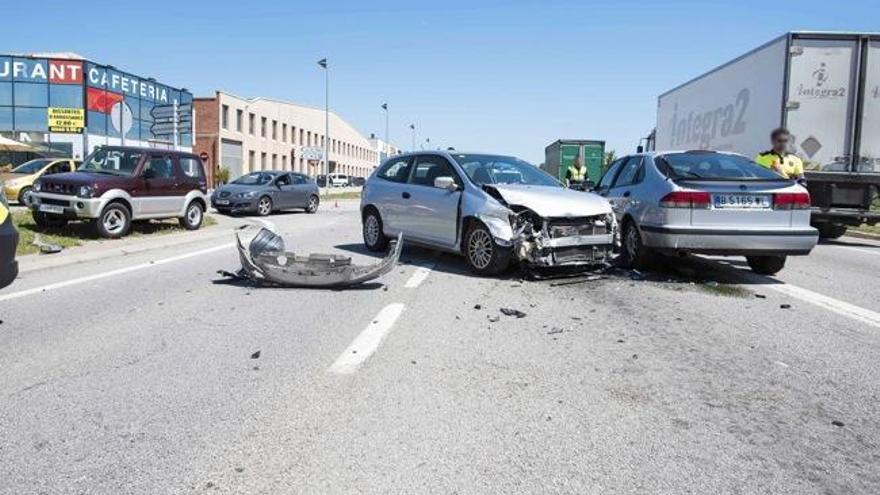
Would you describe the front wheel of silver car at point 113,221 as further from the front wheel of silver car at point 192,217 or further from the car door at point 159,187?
the front wheel of silver car at point 192,217

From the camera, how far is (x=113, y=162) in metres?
13.7

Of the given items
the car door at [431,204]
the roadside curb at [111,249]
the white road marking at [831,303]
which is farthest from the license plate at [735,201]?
the roadside curb at [111,249]

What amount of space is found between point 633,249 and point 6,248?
721 centimetres

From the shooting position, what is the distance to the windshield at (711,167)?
8.52 m

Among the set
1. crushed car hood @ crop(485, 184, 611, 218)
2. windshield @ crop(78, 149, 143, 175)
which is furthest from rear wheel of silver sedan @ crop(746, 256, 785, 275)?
windshield @ crop(78, 149, 143, 175)

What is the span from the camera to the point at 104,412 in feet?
12.5

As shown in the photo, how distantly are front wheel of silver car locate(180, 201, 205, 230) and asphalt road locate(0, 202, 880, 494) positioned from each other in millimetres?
7543

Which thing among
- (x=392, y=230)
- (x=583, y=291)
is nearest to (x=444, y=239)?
(x=392, y=230)

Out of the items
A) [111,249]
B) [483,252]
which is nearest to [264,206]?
[111,249]

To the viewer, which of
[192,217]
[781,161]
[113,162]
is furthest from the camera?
[192,217]

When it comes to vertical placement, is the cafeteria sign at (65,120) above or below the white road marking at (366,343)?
above

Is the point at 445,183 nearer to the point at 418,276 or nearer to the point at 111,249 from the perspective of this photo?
the point at 418,276

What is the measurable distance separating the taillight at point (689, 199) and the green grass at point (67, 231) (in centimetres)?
892

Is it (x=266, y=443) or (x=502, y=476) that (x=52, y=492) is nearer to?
(x=266, y=443)
